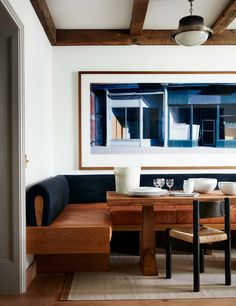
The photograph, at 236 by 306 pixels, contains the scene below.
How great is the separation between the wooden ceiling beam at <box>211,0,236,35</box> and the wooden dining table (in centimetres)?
173

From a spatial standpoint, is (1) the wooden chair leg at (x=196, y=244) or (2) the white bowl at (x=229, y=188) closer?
(1) the wooden chair leg at (x=196, y=244)

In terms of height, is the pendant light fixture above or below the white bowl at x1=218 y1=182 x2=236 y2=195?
above

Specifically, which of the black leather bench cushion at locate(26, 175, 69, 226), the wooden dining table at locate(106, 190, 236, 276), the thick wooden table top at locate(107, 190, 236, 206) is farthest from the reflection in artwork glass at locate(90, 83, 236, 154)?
the thick wooden table top at locate(107, 190, 236, 206)

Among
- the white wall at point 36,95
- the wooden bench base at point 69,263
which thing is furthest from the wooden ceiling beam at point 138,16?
the wooden bench base at point 69,263

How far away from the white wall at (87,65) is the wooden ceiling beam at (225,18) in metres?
0.33

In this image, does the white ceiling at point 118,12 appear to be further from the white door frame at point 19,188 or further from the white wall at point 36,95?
the white door frame at point 19,188

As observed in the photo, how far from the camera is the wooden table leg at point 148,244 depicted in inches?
117

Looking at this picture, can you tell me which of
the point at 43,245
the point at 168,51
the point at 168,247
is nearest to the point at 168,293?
the point at 168,247

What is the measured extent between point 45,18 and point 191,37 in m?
1.38

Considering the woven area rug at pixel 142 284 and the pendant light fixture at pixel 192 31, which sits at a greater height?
the pendant light fixture at pixel 192 31

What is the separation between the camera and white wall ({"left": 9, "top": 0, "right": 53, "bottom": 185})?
2977 mm

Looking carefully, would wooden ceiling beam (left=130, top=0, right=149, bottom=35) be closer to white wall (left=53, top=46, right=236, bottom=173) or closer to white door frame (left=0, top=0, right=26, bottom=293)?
white wall (left=53, top=46, right=236, bottom=173)

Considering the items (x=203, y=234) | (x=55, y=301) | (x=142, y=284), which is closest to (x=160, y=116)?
(x=203, y=234)

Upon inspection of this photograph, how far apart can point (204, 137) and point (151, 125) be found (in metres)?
0.62
